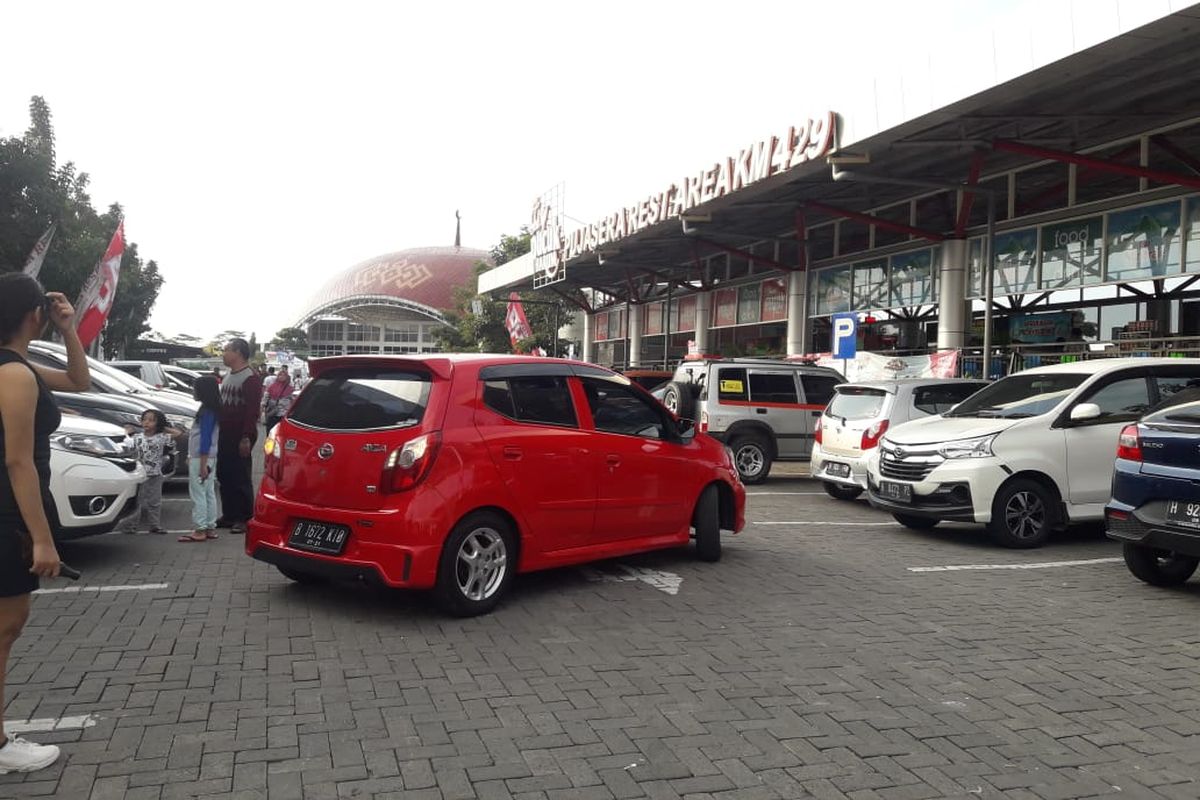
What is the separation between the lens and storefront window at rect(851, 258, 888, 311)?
70.6 feet

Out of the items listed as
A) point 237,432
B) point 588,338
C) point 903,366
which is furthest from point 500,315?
point 237,432

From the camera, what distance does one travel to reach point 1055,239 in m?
17.0

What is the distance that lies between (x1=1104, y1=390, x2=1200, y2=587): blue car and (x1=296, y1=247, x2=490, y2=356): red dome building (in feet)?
282

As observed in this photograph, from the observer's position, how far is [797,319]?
953 inches

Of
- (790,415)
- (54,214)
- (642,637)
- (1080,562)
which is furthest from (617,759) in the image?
(54,214)

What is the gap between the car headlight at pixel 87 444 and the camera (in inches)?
280

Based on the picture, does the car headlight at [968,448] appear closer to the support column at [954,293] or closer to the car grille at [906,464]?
the car grille at [906,464]

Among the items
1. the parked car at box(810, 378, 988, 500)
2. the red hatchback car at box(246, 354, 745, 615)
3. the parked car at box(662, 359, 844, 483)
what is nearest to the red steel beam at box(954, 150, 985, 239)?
the parked car at box(662, 359, 844, 483)

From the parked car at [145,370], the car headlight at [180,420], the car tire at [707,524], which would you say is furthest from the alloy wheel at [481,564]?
the parked car at [145,370]

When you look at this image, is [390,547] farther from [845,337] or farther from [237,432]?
[845,337]

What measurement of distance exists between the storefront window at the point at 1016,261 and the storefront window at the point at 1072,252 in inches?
9.9

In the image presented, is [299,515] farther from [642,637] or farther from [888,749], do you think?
[888,749]

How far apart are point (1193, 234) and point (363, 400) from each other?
1386 cm

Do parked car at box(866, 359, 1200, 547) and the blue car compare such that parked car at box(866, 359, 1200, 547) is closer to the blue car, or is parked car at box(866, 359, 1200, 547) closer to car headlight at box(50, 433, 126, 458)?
the blue car
